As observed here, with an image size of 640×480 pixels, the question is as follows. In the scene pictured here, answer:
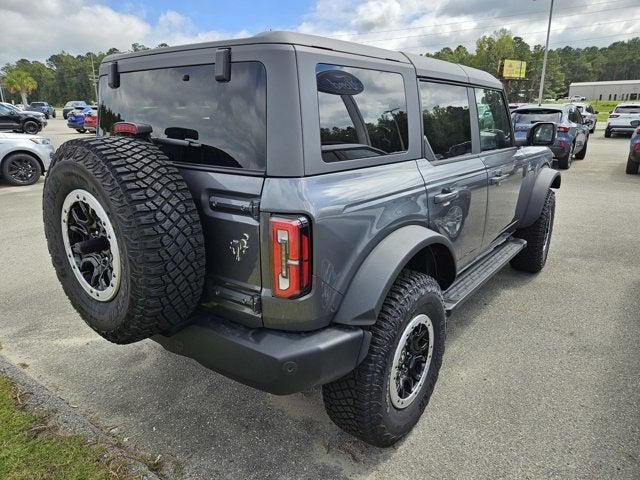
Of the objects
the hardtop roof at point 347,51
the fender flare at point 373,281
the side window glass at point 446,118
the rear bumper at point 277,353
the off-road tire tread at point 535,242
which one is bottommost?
the off-road tire tread at point 535,242

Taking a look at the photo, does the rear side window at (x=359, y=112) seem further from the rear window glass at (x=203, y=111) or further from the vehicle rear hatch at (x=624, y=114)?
the vehicle rear hatch at (x=624, y=114)

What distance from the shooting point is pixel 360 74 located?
2209 millimetres

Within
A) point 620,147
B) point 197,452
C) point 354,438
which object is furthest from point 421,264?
point 620,147

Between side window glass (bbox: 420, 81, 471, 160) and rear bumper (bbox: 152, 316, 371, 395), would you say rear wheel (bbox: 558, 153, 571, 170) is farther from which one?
rear bumper (bbox: 152, 316, 371, 395)

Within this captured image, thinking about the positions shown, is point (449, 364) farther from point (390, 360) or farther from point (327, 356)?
point (327, 356)

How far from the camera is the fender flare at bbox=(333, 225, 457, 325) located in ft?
6.52

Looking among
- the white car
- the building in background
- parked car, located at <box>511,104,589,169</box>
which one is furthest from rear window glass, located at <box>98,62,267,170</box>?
the building in background

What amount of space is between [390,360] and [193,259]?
1.04 metres

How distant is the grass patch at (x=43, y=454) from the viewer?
2.09 metres

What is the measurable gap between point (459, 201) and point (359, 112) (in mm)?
1070

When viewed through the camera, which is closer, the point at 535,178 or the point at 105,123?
the point at 105,123

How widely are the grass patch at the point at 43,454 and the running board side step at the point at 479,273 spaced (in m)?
2.02

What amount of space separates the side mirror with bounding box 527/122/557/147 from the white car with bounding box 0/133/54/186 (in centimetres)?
959

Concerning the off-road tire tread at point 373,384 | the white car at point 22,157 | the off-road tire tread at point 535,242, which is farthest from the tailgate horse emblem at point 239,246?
the white car at point 22,157
